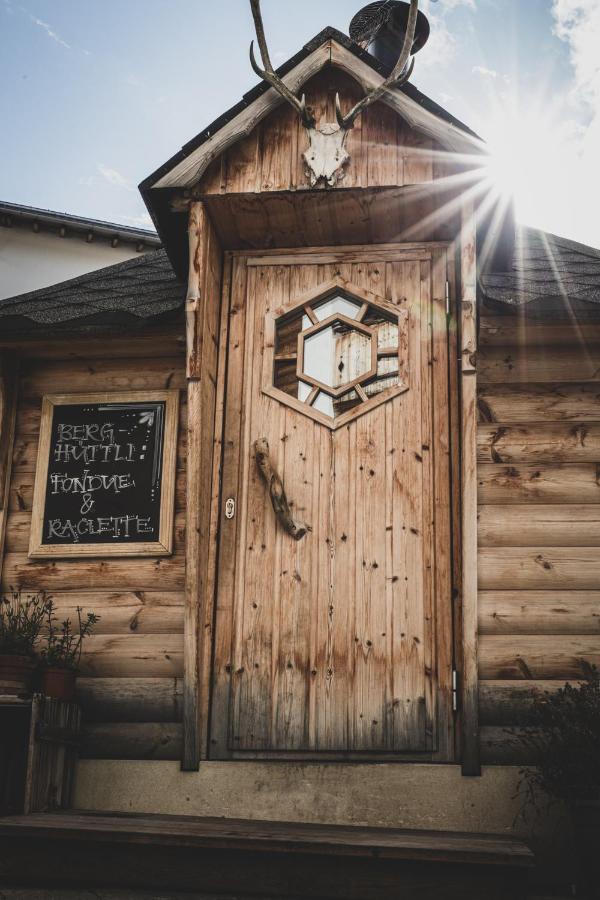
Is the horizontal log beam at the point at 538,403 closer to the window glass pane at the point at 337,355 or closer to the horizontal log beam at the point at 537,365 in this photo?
the horizontal log beam at the point at 537,365

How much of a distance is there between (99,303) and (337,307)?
1.64 meters

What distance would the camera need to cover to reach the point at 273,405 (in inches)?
245

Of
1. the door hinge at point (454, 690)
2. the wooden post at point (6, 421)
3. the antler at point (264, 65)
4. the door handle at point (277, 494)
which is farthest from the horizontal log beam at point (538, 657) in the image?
the antler at point (264, 65)

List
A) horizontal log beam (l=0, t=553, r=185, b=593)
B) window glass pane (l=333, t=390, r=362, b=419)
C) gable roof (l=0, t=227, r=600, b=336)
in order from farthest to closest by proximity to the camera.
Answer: horizontal log beam (l=0, t=553, r=185, b=593) < gable roof (l=0, t=227, r=600, b=336) < window glass pane (l=333, t=390, r=362, b=419)

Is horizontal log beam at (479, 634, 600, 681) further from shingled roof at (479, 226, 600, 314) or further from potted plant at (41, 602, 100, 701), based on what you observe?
potted plant at (41, 602, 100, 701)

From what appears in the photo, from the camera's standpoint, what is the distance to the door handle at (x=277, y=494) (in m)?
5.92

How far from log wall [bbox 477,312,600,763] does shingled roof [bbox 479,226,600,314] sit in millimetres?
271

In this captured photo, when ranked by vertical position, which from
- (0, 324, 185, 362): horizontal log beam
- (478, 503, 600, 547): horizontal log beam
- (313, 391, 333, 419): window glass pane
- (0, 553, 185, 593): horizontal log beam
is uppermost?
(0, 324, 185, 362): horizontal log beam

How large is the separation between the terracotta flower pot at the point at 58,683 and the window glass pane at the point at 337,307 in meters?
2.67

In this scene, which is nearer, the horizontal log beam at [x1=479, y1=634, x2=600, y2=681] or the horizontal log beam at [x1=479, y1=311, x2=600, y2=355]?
the horizontal log beam at [x1=479, y1=634, x2=600, y2=681]

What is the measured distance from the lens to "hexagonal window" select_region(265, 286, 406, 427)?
6.18 meters

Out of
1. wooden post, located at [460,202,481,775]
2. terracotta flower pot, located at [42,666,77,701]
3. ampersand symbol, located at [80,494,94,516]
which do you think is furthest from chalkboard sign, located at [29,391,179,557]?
wooden post, located at [460,202,481,775]

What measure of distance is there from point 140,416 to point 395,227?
212 cm

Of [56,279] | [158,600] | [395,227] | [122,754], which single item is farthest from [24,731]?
[56,279]
